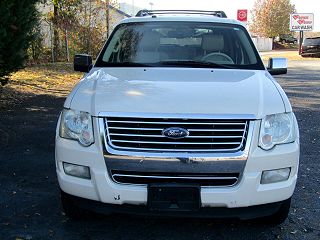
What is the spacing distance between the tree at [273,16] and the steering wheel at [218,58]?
6161cm

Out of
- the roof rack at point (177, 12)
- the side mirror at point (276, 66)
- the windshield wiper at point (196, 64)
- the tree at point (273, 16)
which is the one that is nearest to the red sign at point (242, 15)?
the roof rack at point (177, 12)

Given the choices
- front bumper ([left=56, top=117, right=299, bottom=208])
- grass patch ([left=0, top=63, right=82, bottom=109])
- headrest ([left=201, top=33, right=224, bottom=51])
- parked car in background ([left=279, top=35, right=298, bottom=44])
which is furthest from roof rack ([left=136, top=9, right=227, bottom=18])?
parked car in background ([left=279, top=35, right=298, bottom=44])

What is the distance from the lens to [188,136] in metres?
3.46

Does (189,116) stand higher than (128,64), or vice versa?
(128,64)

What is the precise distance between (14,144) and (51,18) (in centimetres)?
1651

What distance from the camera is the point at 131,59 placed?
5008mm

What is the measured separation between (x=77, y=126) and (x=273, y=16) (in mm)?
64057

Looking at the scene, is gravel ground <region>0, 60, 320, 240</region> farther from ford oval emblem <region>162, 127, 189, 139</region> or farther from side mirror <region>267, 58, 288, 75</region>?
side mirror <region>267, 58, 288, 75</region>

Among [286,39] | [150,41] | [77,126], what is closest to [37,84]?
[150,41]

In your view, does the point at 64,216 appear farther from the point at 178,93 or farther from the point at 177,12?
the point at 177,12

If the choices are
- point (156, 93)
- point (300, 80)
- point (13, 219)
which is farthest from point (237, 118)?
point (300, 80)

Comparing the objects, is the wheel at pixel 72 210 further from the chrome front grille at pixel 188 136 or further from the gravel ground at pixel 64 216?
the chrome front grille at pixel 188 136

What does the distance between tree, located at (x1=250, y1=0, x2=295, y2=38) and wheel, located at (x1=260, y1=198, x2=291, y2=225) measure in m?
62.9

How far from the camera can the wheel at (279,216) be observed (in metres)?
3.93
